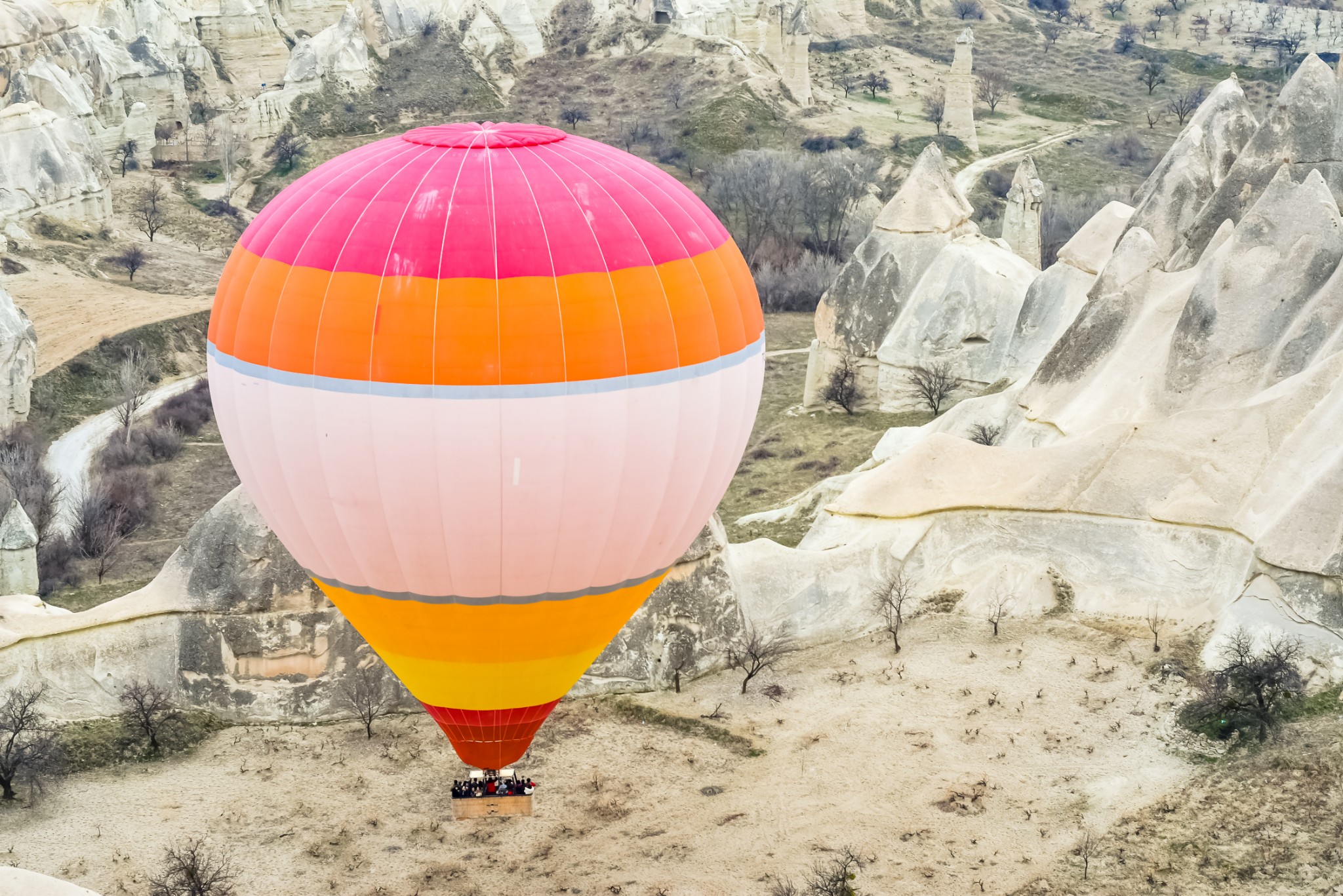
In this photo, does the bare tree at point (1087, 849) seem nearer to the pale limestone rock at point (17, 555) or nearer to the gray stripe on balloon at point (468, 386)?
the gray stripe on balloon at point (468, 386)

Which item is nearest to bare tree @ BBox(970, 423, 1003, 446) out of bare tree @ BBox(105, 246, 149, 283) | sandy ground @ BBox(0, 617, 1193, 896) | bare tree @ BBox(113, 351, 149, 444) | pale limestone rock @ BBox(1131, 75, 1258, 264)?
pale limestone rock @ BBox(1131, 75, 1258, 264)

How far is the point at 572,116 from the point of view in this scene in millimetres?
65938

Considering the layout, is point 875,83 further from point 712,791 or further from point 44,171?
point 712,791

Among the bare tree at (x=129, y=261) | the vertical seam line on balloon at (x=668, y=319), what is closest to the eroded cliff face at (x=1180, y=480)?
the vertical seam line on balloon at (x=668, y=319)

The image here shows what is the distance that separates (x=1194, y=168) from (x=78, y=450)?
25092 millimetres

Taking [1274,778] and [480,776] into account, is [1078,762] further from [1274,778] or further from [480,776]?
[480,776]

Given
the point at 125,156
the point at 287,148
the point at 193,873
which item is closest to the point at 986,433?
the point at 193,873

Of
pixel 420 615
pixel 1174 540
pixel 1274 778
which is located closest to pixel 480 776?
pixel 420 615

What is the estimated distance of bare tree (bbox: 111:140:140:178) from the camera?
59.3 metres

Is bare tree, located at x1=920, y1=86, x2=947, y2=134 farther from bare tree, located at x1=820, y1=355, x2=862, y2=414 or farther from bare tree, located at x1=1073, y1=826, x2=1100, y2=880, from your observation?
bare tree, located at x1=1073, y1=826, x2=1100, y2=880

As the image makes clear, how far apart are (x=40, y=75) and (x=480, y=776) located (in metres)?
46.5

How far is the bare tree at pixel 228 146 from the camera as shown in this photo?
2360 inches

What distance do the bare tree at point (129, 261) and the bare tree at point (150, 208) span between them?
9.47 feet

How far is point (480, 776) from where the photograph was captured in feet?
53.5
